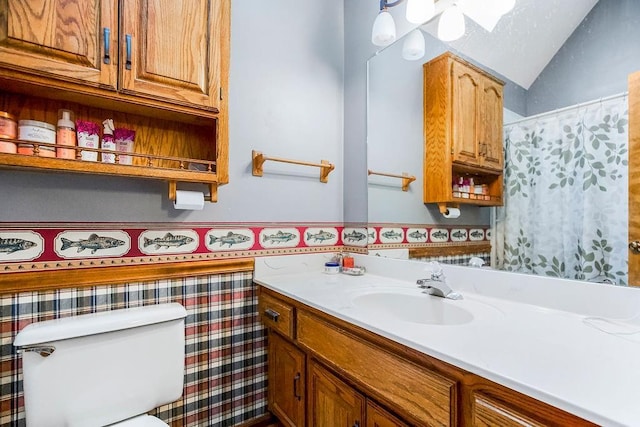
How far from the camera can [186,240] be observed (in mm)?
1431

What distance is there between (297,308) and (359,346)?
38cm

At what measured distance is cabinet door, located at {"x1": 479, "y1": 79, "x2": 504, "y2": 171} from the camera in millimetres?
1244

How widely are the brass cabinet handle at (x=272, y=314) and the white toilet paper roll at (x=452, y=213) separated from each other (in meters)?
0.89

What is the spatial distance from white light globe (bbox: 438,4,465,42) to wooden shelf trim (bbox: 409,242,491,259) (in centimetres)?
90

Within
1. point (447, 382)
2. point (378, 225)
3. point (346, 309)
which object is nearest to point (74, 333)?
point (346, 309)

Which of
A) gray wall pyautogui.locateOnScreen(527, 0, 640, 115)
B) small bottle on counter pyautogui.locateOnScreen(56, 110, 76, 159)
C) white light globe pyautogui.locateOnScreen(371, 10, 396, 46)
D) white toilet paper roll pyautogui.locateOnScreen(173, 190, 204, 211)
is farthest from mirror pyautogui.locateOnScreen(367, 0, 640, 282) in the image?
small bottle on counter pyautogui.locateOnScreen(56, 110, 76, 159)

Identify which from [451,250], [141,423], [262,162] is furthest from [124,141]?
[451,250]

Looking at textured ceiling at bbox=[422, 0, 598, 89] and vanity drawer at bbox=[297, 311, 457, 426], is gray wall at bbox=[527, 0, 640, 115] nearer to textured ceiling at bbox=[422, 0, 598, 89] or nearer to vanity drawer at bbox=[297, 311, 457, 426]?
textured ceiling at bbox=[422, 0, 598, 89]

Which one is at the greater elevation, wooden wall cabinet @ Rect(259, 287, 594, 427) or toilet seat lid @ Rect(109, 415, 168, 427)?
wooden wall cabinet @ Rect(259, 287, 594, 427)

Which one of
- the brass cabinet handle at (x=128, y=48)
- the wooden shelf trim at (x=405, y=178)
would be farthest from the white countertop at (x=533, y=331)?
the brass cabinet handle at (x=128, y=48)

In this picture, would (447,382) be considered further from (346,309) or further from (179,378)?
(179,378)

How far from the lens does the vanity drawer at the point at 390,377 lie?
73 centimetres

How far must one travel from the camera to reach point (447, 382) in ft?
2.35

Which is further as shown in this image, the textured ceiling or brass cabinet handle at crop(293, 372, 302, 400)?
brass cabinet handle at crop(293, 372, 302, 400)
